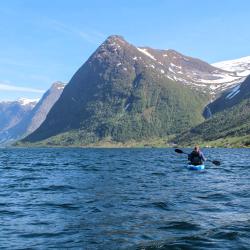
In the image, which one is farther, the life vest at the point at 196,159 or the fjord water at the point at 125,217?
the life vest at the point at 196,159

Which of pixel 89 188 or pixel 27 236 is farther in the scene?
pixel 89 188

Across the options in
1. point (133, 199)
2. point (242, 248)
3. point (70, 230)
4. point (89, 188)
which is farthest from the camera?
point (89, 188)

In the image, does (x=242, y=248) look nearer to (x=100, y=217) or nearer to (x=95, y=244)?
(x=95, y=244)

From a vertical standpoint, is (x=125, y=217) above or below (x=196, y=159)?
below

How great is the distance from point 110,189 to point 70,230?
19294 mm

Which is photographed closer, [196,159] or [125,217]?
[125,217]

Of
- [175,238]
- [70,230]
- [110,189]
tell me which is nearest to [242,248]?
[175,238]

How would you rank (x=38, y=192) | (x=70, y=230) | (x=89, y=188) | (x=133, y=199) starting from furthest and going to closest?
(x=89, y=188) < (x=38, y=192) < (x=133, y=199) < (x=70, y=230)

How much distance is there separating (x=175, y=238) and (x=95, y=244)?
425cm

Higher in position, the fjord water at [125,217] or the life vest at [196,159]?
the life vest at [196,159]

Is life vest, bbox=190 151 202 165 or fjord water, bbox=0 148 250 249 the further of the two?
life vest, bbox=190 151 202 165

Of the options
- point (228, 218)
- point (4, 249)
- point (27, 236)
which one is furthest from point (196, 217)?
point (4, 249)

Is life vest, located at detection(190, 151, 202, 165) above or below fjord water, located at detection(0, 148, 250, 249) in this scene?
above

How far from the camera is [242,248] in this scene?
20891mm
